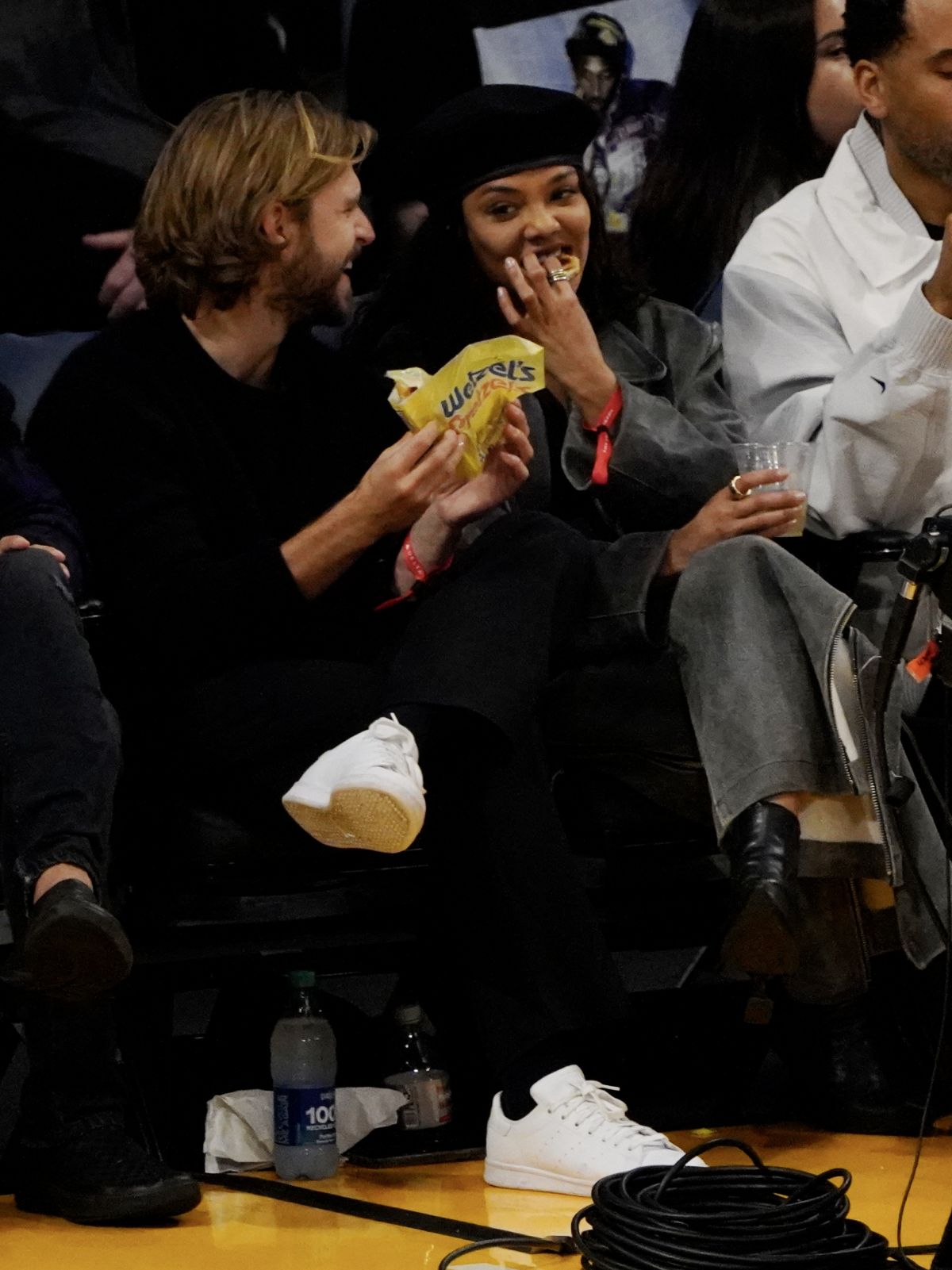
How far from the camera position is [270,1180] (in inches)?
91.0

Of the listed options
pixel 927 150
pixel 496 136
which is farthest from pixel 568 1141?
pixel 927 150

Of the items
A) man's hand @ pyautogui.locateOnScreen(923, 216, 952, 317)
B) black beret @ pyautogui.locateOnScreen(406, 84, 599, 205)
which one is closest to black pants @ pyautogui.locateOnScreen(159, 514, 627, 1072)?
man's hand @ pyautogui.locateOnScreen(923, 216, 952, 317)

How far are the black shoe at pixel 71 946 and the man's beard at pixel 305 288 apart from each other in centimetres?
113

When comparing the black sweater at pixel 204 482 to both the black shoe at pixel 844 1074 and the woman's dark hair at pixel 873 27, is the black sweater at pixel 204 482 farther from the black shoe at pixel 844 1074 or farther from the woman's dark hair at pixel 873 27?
the woman's dark hair at pixel 873 27

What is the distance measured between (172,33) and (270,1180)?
1.97m

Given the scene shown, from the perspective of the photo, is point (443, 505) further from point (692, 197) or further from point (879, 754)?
point (692, 197)

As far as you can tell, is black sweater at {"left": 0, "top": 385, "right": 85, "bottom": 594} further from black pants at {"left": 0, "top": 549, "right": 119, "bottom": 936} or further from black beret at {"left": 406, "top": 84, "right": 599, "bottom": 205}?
black beret at {"left": 406, "top": 84, "right": 599, "bottom": 205}

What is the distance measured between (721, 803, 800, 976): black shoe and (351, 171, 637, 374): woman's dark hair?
1091 mm

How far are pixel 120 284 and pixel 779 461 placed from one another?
49.5 inches

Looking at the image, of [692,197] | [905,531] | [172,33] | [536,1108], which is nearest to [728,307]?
[692,197]

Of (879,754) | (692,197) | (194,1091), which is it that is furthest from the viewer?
(692,197)

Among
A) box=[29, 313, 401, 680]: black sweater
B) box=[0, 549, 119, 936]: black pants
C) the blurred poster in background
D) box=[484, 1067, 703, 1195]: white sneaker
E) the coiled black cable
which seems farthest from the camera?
the blurred poster in background

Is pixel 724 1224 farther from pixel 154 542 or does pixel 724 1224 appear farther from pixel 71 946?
pixel 154 542

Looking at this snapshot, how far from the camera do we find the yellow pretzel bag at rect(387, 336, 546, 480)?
2342mm
